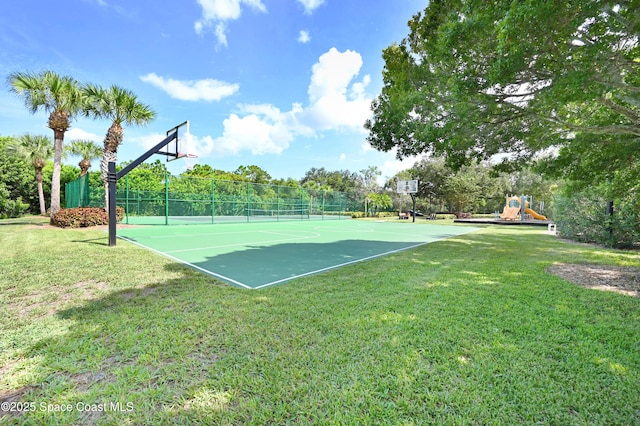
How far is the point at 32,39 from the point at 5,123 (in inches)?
750

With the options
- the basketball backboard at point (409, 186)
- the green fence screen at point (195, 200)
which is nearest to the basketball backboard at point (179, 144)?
the green fence screen at point (195, 200)

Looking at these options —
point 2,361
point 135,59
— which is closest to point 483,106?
point 2,361

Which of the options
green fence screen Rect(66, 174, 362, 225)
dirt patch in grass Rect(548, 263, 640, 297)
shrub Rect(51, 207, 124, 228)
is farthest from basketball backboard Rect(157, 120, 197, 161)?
dirt patch in grass Rect(548, 263, 640, 297)

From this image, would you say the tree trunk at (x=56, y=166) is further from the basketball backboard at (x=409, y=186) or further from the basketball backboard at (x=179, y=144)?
the basketball backboard at (x=409, y=186)

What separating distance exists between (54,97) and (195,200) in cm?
831

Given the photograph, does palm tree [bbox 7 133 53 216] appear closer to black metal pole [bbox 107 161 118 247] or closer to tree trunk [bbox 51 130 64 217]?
tree trunk [bbox 51 130 64 217]

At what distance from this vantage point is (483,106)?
5.41m

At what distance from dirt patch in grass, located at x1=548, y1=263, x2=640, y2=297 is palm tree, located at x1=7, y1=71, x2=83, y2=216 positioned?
1873 centimetres

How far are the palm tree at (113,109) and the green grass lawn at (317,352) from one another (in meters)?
11.9

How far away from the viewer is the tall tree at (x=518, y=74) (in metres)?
3.39

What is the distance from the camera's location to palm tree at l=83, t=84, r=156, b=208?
43.3 ft

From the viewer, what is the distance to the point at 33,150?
74.0 feet

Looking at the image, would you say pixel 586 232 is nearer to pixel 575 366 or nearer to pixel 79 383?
pixel 575 366

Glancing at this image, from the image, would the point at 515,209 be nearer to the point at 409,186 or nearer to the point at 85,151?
the point at 409,186
